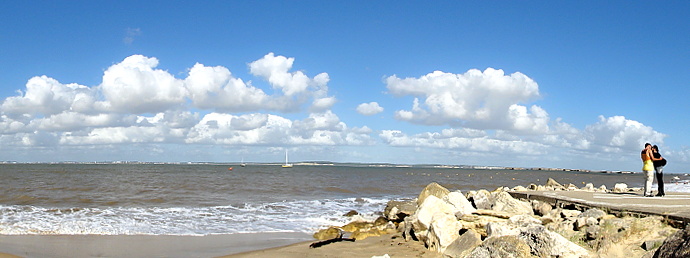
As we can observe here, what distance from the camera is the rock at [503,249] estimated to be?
5.87m

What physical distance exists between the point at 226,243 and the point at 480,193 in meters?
7.32

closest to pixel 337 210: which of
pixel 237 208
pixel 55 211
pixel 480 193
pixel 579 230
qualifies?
pixel 237 208

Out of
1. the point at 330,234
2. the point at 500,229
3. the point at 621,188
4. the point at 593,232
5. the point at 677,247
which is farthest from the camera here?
the point at 621,188

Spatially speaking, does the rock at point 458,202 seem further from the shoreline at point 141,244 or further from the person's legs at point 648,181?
the person's legs at point 648,181

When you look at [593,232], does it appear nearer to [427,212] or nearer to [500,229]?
[500,229]

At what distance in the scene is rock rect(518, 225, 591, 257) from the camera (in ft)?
20.0

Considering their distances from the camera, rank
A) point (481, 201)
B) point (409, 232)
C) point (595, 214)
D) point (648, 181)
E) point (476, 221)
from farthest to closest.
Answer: point (481, 201), point (648, 181), point (409, 232), point (476, 221), point (595, 214)

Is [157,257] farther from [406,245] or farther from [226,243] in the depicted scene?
[406,245]

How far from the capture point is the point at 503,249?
19.4ft

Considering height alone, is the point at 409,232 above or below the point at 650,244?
below

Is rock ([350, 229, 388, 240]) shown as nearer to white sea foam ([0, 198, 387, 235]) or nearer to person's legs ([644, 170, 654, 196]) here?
white sea foam ([0, 198, 387, 235])

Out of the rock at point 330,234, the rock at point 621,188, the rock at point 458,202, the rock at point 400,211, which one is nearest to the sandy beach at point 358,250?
the rock at point 330,234

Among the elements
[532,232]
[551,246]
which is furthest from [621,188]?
[551,246]

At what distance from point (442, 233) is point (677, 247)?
5306mm
